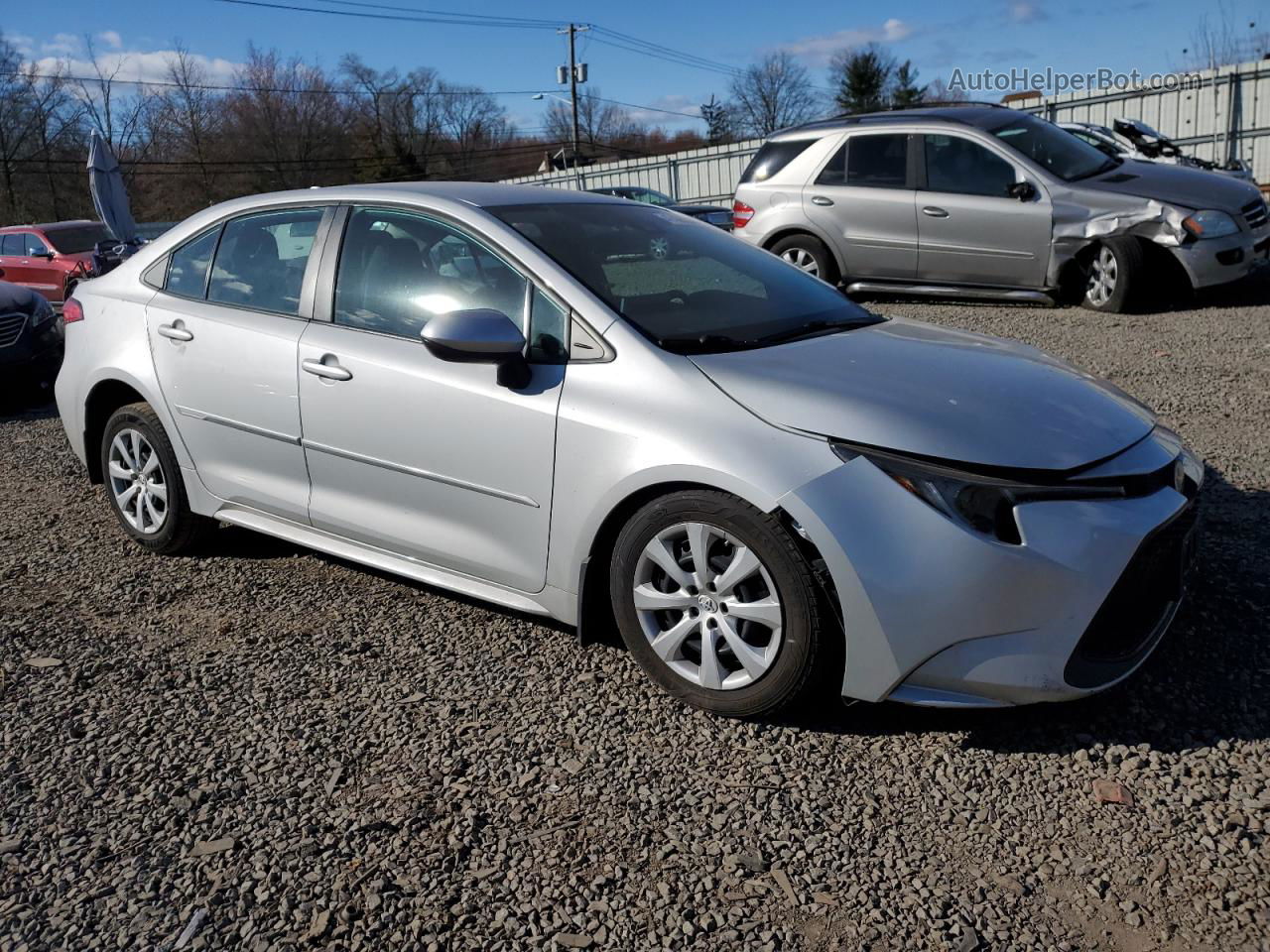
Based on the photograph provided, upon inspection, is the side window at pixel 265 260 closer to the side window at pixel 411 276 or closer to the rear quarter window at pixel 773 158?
the side window at pixel 411 276

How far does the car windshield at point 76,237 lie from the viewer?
17.4 m

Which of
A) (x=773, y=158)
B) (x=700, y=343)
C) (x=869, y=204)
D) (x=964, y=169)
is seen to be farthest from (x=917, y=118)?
(x=700, y=343)

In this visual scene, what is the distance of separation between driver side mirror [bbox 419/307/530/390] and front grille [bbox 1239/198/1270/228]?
8.34 meters

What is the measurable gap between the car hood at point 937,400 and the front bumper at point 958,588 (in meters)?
0.16

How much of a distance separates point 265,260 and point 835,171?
7495 millimetres

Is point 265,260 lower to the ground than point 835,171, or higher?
lower

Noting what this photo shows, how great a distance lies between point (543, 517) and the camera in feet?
11.1

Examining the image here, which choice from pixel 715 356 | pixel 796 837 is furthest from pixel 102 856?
pixel 715 356

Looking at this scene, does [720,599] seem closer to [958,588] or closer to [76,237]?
[958,588]

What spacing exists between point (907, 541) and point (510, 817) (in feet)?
4.14

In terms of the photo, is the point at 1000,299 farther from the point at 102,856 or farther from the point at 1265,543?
the point at 102,856

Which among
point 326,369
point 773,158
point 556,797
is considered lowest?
point 556,797

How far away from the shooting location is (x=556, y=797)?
2.87 meters

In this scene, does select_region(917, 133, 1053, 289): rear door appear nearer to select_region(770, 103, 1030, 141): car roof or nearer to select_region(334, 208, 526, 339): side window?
select_region(770, 103, 1030, 141): car roof
